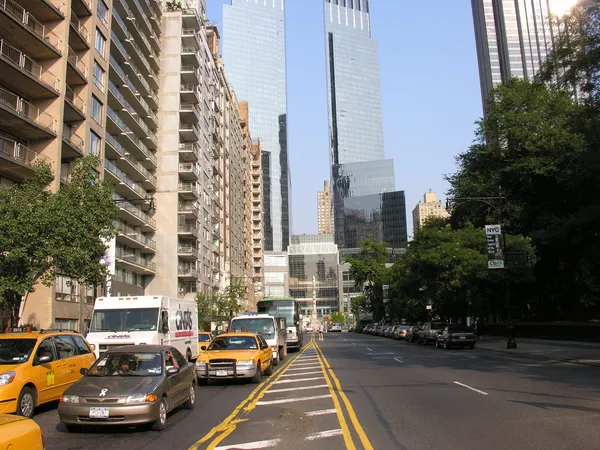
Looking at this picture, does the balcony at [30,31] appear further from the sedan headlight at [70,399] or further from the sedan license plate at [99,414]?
the sedan license plate at [99,414]

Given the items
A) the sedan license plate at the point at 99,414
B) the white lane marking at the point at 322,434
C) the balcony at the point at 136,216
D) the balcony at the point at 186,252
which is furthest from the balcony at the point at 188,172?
the white lane marking at the point at 322,434

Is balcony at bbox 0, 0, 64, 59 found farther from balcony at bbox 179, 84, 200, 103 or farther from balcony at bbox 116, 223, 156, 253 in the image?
balcony at bbox 179, 84, 200, 103

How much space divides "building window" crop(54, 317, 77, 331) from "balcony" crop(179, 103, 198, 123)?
30.4 metres

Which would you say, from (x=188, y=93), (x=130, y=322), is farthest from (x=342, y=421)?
(x=188, y=93)

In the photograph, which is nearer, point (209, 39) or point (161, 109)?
point (161, 109)

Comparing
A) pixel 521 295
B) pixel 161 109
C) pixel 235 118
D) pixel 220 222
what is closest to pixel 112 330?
pixel 521 295

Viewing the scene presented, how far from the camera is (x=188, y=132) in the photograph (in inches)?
2399

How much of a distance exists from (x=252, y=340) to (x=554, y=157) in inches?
1245

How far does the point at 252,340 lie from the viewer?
55.4ft

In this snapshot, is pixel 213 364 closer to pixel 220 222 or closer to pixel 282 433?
pixel 282 433

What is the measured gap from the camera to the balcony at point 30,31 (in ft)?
95.4

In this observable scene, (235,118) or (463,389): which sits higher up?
(235,118)

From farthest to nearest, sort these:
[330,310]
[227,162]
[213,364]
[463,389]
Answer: [330,310]
[227,162]
[213,364]
[463,389]

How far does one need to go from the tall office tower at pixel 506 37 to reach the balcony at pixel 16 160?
76.0 meters
